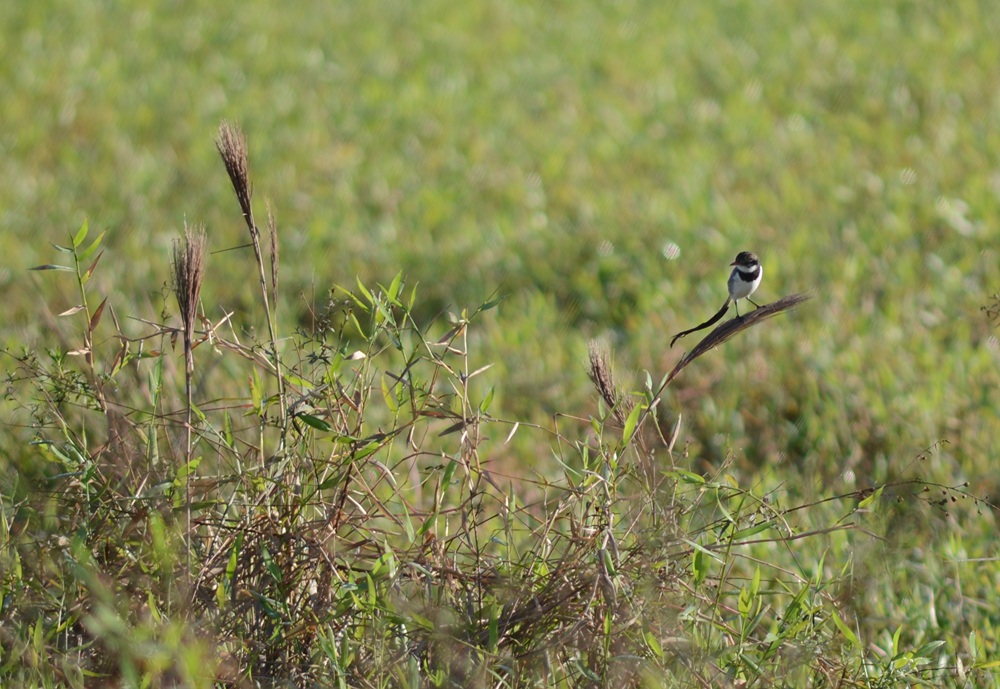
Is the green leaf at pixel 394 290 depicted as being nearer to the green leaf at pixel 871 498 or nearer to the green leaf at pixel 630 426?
the green leaf at pixel 630 426

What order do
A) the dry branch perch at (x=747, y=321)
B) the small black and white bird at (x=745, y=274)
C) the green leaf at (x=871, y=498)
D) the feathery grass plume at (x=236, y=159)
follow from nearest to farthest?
1. the dry branch perch at (x=747, y=321)
2. the feathery grass plume at (x=236, y=159)
3. the green leaf at (x=871, y=498)
4. the small black and white bird at (x=745, y=274)

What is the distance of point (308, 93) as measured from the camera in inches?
273

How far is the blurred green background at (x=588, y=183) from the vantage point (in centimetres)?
370

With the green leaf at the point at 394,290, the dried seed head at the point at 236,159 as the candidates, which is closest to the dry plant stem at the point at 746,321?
the green leaf at the point at 394,290

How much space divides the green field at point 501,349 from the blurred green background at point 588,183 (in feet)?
0.08

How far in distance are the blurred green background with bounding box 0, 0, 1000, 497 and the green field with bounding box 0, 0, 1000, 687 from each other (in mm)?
25

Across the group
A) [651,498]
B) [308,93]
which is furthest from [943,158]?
[651,498]

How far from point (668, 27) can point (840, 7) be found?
1236 mm

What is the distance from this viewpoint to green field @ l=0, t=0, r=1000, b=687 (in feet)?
6.35

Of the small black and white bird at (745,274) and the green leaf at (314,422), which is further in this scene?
the small black and white bird at (745,274)

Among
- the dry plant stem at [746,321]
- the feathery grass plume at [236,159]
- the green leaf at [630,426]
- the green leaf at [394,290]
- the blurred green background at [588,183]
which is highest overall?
the feathery grass plume at [236,159]

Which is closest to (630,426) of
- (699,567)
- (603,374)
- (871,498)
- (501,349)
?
(603,374)

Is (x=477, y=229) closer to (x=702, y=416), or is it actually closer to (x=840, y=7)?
(x=702, y=416)

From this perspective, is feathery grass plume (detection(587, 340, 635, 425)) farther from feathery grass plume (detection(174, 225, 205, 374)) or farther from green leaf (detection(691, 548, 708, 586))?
feathery grass plume (detection(174, 225, 205, 374))
